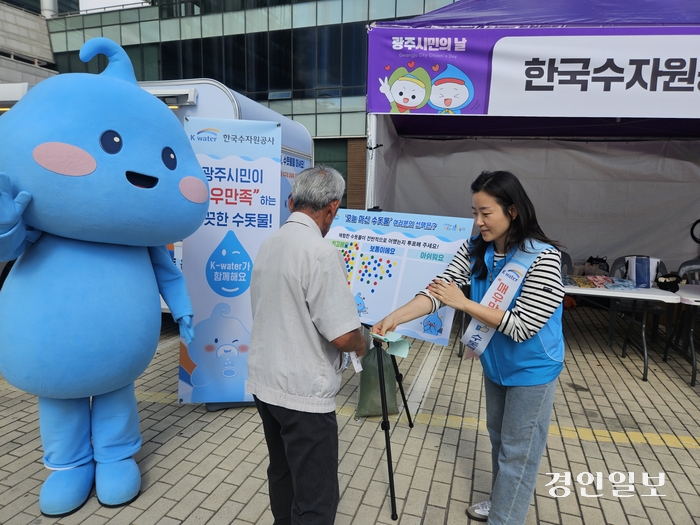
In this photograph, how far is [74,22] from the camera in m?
19.2

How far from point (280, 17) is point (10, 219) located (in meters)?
16.0

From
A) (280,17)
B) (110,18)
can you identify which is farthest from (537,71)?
(110,18)

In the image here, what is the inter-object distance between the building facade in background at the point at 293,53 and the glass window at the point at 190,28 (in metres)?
0.03

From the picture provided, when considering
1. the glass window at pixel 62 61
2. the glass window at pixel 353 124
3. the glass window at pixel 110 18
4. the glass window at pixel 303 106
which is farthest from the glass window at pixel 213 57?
the glass window at pixel 62 61

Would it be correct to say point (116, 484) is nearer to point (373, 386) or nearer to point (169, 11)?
point (373, 386)

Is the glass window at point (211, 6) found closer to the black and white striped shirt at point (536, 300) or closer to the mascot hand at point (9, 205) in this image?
the mascot hand at point (9, 205)

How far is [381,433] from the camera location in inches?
131

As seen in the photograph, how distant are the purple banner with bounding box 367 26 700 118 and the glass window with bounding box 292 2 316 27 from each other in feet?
42.6

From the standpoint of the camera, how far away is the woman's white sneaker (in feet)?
8.07

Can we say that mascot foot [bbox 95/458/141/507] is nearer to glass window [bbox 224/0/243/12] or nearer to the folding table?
the folding table

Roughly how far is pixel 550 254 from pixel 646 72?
2.61 meters

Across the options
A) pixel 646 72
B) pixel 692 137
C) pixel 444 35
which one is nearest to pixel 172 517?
pixel 444 35

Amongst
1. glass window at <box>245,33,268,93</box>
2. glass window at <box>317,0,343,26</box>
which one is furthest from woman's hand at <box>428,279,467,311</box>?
glass window at <box>245,33,268,93</box>

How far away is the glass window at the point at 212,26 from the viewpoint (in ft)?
53.7
